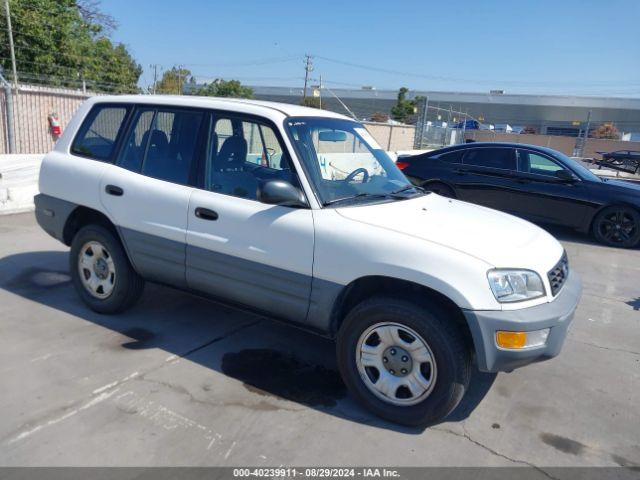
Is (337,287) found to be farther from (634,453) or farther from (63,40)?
(63,40)

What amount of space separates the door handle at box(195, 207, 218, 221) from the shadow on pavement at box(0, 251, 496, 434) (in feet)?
3.57

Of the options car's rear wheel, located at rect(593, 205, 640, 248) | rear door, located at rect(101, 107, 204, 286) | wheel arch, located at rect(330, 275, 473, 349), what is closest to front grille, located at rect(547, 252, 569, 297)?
wheel arch, located at rect(330, 275, 473, 349)

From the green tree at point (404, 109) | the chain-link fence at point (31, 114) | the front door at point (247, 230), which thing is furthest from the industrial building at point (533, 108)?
the front door at point (247, 230)

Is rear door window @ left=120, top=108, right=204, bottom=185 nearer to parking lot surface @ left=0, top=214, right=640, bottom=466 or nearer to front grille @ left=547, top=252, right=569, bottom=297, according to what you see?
parking lot surface @ left=0, top=214, right=640, bottom=466

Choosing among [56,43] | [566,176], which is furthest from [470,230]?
[56,43]

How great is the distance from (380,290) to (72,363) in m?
2.32

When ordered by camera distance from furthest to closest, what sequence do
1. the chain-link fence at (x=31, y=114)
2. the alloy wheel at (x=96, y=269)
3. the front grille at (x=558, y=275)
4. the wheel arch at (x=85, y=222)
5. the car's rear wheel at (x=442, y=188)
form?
the chain-link fence at (x=31, y=114) < the car's rear wheel at (x=442, y=188) < the alloy wheel at (x=96, y=269) < the wheel arch at (x=85, y=222) < the front grille at (x=558, y=275)

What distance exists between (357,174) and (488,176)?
19.0 ft

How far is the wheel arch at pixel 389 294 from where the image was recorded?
10.5 ft

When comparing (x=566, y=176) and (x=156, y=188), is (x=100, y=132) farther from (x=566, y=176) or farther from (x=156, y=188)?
(x=566, y=176)

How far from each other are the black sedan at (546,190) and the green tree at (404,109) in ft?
150

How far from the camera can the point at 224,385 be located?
3.67 m

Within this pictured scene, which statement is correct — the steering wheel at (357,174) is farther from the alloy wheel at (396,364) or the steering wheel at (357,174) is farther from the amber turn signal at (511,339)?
the amber turn signal at (511,339)

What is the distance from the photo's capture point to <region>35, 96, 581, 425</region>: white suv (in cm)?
309
